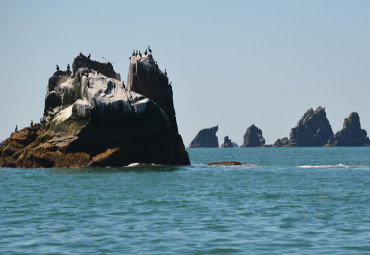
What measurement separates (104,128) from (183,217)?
1377 inches

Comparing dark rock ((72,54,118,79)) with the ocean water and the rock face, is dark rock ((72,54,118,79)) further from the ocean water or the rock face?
the ocean water

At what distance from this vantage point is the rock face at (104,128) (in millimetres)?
57875

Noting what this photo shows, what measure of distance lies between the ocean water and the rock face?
14.3m

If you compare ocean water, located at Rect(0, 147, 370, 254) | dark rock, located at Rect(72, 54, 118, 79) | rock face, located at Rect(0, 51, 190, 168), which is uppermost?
dark rock, located at Rect(72, 54, 118, 79)

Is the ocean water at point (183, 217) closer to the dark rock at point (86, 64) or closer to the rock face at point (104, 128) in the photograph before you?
the rock face at point (104, 128)

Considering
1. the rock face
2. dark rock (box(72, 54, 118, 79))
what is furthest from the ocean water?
dark rock (box(72, 54, 118, 79))

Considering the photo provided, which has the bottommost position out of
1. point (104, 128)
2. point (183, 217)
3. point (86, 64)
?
point (183, 217)

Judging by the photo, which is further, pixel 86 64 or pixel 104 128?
pixel 86 64

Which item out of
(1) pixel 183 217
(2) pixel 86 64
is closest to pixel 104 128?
(2) pixel 86 64

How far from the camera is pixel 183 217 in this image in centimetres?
2472

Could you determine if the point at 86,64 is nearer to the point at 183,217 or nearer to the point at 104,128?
the point at 104,128

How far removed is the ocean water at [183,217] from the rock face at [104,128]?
14.3m

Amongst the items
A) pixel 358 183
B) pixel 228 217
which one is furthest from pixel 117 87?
pixel 228 217

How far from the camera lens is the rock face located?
57.9 metres
